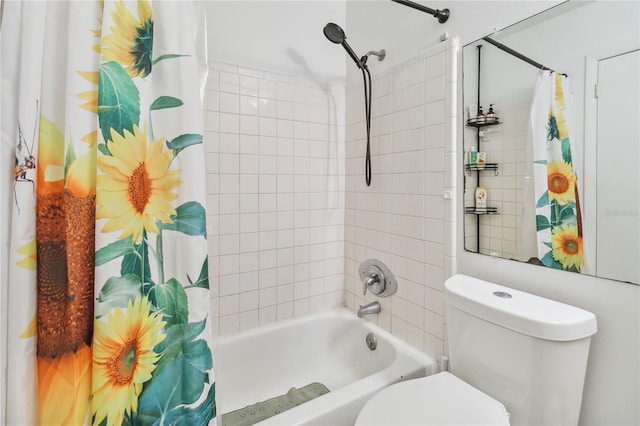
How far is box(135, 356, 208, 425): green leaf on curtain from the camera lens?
625 millimetres

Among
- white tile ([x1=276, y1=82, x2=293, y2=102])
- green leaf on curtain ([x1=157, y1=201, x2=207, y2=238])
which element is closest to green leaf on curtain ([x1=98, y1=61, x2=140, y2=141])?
green leaf on curtain ([x1=157, y1=201, x2=207, y2=238])

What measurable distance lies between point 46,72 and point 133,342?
54cm

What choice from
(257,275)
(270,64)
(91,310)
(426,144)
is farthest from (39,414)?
(270,64)

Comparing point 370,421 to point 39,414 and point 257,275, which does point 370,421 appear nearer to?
point 39,414

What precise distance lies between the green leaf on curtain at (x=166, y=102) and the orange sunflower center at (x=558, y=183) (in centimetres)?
111

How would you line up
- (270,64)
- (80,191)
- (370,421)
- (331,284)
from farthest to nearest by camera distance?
(331,284) → (270,64) → (370,421) → (80,191)

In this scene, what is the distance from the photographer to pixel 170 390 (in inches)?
25.4

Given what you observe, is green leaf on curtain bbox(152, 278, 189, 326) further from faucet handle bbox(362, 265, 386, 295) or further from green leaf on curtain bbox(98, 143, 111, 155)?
faucet handle bbox(362, 265, 386, 295)

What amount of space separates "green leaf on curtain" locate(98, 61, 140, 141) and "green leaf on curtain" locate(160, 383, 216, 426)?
0.56 meters

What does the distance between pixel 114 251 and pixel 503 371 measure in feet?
3.68

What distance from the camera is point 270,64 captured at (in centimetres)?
167

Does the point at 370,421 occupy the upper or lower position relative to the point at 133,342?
lower

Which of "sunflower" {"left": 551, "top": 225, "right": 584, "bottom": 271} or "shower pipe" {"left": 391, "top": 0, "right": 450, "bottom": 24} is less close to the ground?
"shower pipe" {"left": 391, "top": 0, "right": 450, "bottom": 24}

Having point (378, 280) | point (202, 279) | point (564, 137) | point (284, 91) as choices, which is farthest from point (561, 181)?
point (284, 91)
